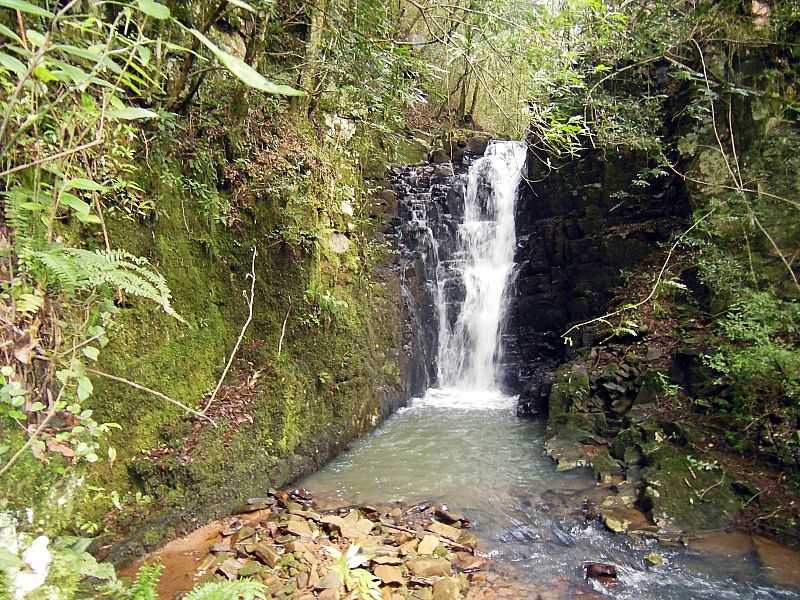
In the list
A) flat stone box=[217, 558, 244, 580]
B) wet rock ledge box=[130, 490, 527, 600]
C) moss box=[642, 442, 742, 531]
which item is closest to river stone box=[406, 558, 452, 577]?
wet rock ledge box=[130, 490, 527, 600]

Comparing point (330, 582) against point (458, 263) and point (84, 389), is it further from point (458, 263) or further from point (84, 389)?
point (458, 263)

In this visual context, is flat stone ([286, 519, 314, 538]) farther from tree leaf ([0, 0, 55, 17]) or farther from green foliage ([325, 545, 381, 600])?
tree leaf ([0, 0, 55, 17])

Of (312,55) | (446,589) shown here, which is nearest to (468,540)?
(446,589)

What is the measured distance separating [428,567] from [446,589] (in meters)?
0.26

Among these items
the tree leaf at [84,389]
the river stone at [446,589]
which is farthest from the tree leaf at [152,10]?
the river stone at [446,589]

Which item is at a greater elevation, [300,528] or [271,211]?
[271,211]

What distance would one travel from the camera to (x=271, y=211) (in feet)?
17.0

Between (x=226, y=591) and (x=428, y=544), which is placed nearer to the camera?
(x=226, y=591)

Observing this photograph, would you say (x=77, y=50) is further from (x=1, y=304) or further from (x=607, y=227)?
(x=607, y=227)

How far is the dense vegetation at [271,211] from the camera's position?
212 cm

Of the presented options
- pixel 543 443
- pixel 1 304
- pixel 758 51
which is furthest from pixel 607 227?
pixel 1 304

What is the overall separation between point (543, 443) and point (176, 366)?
4.79 metres

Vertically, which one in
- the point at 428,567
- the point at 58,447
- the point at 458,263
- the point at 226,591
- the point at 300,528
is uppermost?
the point at 458,263

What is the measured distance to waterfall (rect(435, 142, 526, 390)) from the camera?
31.1ft
